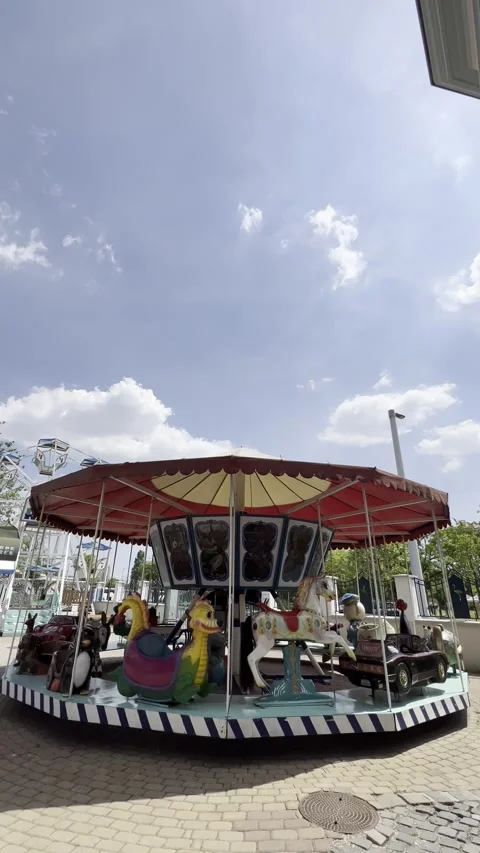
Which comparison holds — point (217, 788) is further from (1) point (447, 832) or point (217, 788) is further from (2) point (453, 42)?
(2) point (453, 42)

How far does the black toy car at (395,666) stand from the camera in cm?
688

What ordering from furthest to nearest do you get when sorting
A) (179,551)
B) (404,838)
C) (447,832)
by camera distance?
1. (179,551)
2. (447,832)
3. (404,838)

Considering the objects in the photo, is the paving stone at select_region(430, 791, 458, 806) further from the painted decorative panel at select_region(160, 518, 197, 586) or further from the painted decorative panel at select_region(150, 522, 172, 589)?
the painted decorative panel at select_region(150, 522, 172, 589)

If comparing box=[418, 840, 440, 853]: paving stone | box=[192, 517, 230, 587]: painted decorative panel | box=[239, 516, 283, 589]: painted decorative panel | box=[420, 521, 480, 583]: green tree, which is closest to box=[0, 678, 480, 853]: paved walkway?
box=[418, 840, 440, 853]: paving stone

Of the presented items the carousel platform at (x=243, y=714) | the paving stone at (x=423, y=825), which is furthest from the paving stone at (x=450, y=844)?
the carousel platform at (x=243, y=714)

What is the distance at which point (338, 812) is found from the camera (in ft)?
13.5

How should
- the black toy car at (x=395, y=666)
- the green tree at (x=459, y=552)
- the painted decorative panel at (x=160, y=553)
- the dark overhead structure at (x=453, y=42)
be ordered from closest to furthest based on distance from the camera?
the dark overhead structure at (x=453, y=42) < the black toy car at (x=395, y=666) < the painted decorative panel at (x=160, y=553) < the green tree at (x=459, y=552)

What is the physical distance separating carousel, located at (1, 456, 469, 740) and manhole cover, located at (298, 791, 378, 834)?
3.89ft

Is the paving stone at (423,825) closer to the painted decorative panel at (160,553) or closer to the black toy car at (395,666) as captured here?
the black toy car at (395,666)

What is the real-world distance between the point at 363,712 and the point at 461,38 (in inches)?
289

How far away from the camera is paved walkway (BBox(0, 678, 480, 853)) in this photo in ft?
11.8

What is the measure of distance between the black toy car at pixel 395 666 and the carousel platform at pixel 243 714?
280 millimetres

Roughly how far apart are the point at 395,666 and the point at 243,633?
12.2 ft

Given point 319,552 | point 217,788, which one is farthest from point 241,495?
point 217,788
